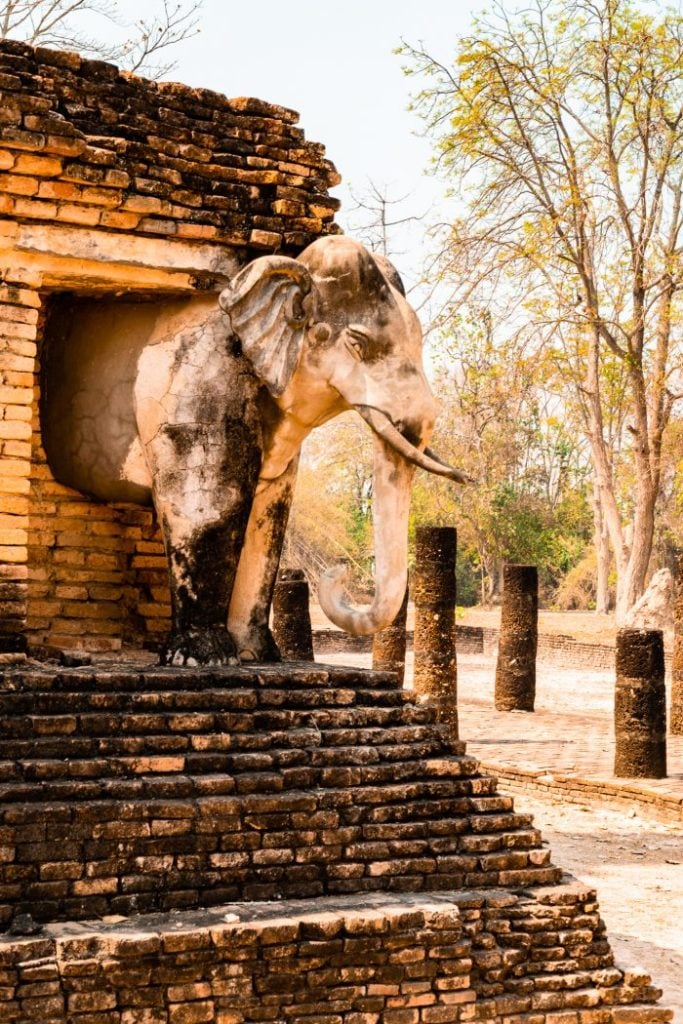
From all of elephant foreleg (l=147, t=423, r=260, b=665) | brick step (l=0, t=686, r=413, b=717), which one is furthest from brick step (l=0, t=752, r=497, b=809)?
elephant foreleg (l=147, t=423, r=260, b=665)

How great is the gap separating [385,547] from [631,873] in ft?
11.8

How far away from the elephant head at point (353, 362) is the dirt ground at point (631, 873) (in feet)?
6.40

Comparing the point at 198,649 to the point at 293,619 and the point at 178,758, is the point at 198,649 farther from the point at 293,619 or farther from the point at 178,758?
the point at 293,619

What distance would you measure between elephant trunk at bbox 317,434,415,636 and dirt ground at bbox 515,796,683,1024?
1780mm

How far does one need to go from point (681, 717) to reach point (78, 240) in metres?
10.4

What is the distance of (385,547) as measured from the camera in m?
6.44

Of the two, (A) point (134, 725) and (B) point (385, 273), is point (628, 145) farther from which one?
(A) point (134, 725)

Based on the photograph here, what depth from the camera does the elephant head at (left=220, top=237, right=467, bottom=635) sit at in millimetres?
6297

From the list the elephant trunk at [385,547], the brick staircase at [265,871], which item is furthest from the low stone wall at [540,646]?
the brick staircase at [265,871]

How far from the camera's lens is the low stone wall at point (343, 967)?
15.0 ft

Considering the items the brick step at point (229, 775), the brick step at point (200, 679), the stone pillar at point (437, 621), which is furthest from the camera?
the stone pillar at point (437, 621)

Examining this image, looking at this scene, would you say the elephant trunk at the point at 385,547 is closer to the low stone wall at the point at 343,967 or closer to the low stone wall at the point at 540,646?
the low stone wall at the point at 343,967

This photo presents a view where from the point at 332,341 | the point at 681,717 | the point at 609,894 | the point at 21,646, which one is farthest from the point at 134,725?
the point at 681,717

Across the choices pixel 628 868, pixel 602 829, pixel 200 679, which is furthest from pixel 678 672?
pixel 200 679
